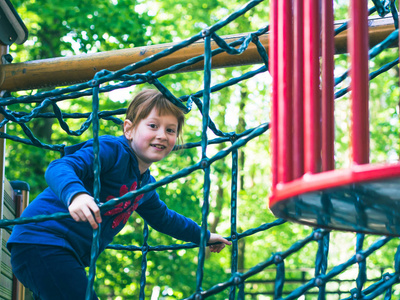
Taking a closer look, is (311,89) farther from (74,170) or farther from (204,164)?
(74,170)

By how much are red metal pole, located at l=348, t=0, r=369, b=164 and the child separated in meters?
1.01

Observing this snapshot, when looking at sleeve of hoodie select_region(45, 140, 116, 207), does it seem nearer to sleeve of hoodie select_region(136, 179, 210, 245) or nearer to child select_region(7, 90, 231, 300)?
child select_region(7, 90, 231, 300)

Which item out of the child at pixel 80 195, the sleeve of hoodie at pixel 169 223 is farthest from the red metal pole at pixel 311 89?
the sleeve of hoodie at pixel 169 223

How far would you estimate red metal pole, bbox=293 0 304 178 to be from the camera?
4.54 feet

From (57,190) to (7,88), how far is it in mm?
1251

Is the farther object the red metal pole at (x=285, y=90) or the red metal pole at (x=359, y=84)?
the red metal pole at (x=285, y=90)

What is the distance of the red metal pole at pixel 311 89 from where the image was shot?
134cm

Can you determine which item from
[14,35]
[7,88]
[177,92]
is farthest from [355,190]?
[177,92]

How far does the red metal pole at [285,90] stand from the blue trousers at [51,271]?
1198 mm

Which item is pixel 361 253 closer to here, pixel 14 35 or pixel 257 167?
pixel 14 35

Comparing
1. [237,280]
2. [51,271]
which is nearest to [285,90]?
[237,280]

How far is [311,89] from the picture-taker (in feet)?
4.54

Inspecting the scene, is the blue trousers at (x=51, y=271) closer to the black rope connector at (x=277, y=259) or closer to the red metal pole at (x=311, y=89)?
the black rope connector at (x=277, y=259)

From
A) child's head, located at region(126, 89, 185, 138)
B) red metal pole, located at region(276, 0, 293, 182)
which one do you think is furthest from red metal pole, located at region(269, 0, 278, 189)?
child's head, located at region(126, 89, 185, 138)
